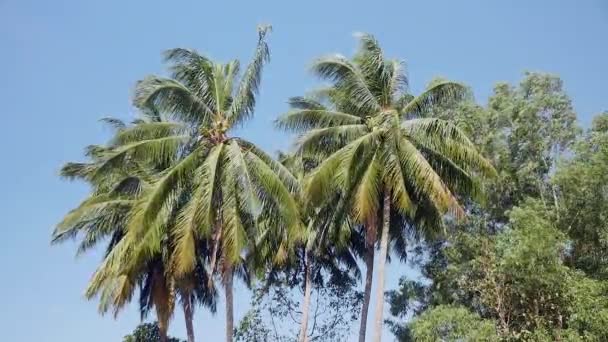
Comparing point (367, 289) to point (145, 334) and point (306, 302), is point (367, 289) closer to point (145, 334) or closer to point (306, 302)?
point (306, 302)

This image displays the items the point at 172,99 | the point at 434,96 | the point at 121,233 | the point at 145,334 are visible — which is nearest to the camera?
the point at 172,99

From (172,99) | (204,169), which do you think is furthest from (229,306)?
(172,99)

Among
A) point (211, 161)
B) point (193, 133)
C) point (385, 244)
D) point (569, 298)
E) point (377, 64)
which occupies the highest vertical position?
point (377, 64)

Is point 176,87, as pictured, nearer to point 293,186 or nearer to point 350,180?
point 293,186

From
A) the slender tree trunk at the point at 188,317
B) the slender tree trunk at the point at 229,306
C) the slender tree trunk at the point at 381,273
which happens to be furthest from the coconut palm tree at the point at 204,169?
the slender tree trunk at the point at 188,317

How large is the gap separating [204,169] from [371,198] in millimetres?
→ 4777

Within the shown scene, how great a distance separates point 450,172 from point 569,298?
533 cm

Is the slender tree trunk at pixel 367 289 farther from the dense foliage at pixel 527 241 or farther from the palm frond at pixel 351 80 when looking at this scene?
the palm frond at pixel 351 80

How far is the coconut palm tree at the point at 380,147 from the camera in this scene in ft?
64.7

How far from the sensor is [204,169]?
18.6m

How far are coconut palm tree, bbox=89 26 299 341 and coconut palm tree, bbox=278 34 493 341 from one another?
5.89 feet

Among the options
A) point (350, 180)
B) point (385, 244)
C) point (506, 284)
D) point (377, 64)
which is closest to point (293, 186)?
point (350, 180)

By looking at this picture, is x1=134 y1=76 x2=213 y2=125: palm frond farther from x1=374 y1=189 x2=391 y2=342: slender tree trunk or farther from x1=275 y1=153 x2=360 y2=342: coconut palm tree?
x1=374 y1=189 x2=391 y2=342: slender tree trunk

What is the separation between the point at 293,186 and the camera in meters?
20.2
